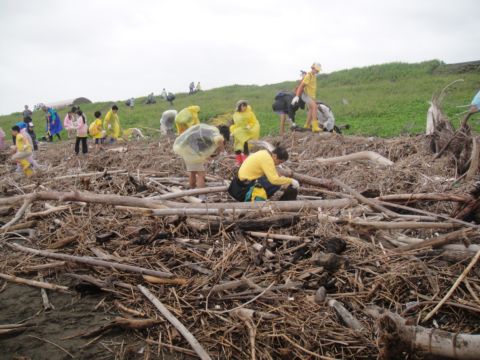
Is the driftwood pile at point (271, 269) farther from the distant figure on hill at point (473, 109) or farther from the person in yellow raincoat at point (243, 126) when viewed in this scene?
the person in yellow raincoat at point (243, 126)

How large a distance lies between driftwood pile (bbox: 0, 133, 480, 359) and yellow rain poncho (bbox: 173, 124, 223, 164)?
71 centimetres

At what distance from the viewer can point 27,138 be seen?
30.6ft

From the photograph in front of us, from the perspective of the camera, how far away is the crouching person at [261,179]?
4.87m

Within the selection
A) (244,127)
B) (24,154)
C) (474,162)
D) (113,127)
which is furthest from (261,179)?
(113,127)

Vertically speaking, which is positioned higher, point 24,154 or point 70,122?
point 70,122

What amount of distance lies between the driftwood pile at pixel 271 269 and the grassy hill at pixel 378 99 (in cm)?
747

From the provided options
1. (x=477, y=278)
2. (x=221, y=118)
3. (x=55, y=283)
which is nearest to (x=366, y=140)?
(x=477, y=278)

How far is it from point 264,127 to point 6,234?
12.0 metres

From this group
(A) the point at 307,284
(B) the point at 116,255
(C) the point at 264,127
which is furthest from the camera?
(C) the point at 264,127

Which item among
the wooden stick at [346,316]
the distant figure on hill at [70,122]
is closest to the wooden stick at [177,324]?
the wooden stick at [346,316]

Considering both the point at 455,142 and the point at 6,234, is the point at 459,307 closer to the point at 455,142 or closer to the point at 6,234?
the point at 455,142

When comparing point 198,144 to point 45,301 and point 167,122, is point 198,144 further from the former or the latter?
point 167,122

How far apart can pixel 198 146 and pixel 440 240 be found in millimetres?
3756

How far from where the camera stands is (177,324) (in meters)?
2.85
